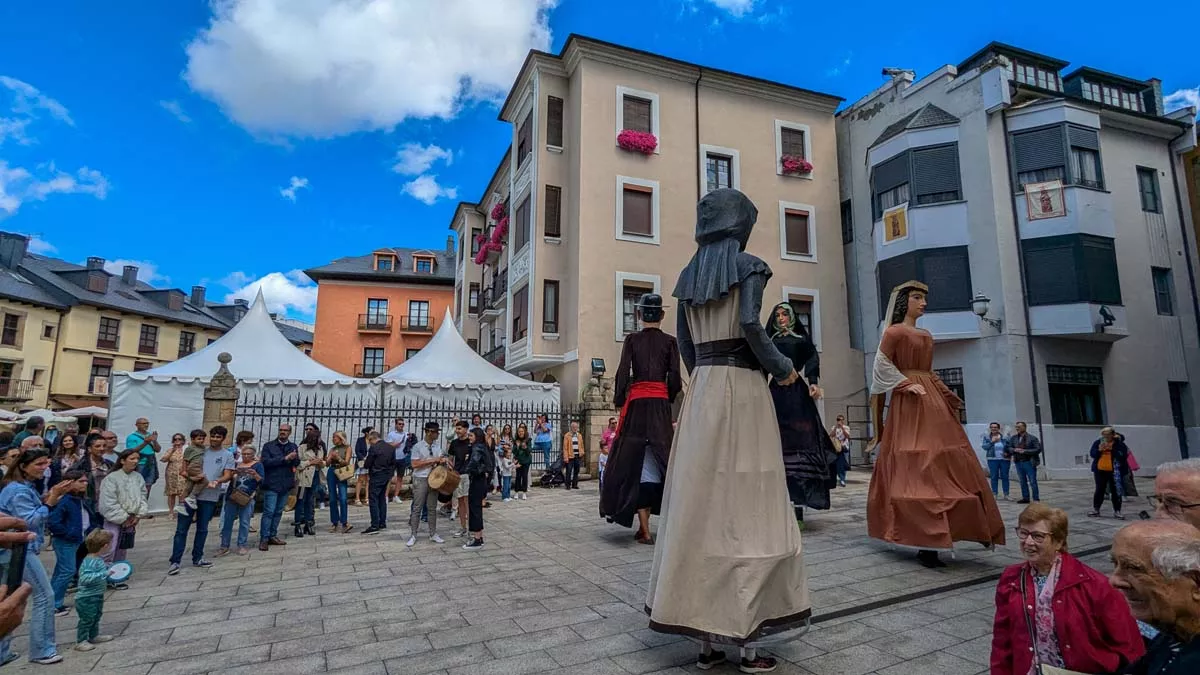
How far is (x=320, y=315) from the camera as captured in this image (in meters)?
38.2

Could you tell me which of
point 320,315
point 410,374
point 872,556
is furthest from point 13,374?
point 872,556

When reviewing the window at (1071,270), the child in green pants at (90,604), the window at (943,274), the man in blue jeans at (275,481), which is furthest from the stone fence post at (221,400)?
the window at (1071,270)

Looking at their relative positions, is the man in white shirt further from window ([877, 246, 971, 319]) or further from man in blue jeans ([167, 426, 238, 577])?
window ([877, 246, 971, 319])

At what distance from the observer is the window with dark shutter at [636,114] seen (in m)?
21.0

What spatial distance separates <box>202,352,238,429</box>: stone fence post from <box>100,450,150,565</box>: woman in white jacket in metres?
6.18

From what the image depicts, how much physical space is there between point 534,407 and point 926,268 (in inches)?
496

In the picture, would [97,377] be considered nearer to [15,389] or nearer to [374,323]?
[15,389]

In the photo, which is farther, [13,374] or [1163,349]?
[13,374]

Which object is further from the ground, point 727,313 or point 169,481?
point 727,313

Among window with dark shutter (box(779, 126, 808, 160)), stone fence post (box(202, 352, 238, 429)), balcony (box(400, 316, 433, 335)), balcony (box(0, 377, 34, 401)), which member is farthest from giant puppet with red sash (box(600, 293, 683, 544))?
balcony (box(0, 377, 34, 401))

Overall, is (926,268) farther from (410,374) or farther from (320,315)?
(320,315)

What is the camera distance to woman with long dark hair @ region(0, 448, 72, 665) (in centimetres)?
402

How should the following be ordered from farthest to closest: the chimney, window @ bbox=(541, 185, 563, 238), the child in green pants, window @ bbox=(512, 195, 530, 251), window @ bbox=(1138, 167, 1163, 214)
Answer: the chimney, window @ bbox=(512, 195, 530, 251), window @ bbox=(541, 185, 563, 238), window @ bbox=(1138, 167, 1163, 214), the child in green pants

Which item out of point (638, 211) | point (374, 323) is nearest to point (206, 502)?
point (638, 211)
